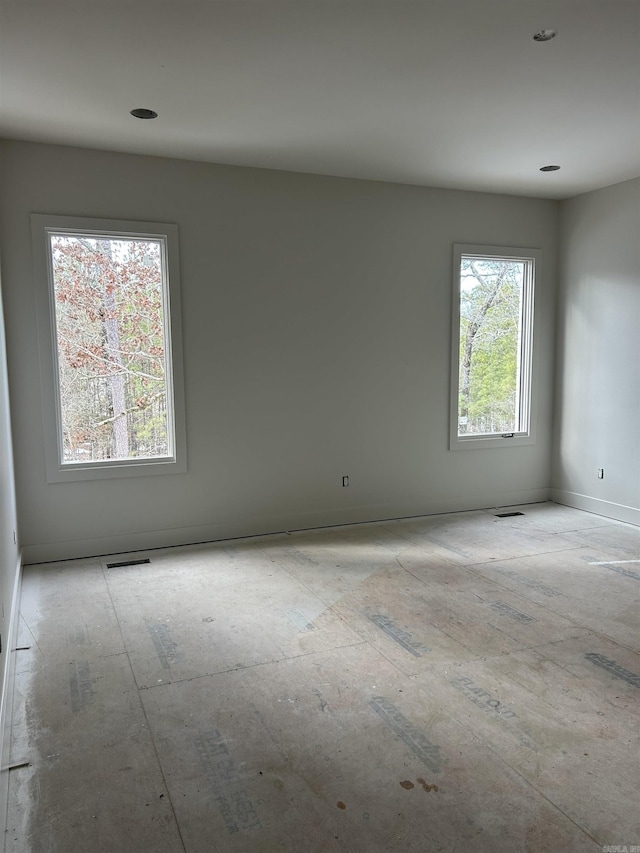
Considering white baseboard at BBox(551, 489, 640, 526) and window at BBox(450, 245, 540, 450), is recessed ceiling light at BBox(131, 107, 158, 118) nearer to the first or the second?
window at BBox(450, 245, 540, 450)

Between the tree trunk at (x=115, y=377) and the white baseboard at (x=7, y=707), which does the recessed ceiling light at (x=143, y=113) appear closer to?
the tree trunk at (x=115, y=377)

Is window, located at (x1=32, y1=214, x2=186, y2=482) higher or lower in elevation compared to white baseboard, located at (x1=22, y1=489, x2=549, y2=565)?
higher

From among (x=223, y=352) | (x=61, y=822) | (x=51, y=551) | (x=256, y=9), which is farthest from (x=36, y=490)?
(x=256, y=9)

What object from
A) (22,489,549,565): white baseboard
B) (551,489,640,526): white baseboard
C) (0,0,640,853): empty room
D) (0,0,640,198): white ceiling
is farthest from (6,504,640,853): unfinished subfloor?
(0,0,640,198): white ceiling

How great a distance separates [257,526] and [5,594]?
90.7 inches

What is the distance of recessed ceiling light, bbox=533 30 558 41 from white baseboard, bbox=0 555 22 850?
11.4 ft

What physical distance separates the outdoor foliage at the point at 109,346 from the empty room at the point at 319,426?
0.02m

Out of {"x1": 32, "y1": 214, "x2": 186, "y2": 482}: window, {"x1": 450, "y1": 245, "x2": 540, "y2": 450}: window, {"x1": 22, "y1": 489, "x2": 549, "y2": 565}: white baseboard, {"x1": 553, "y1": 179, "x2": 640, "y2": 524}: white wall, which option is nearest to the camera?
{"x1": 32, "y1": 214, "x2": 186, "y2": 482}: window

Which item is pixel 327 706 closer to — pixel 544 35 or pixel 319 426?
pixel 319 426

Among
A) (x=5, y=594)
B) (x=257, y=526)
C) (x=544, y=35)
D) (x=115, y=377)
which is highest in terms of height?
(x=544, y=35)

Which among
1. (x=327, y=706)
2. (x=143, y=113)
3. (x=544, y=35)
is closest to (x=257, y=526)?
(x=327, y=706)

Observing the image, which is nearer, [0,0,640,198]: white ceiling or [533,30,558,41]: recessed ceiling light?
[0,0,640,198]: white ceiling

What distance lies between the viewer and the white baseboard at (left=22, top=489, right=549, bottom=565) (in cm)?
436

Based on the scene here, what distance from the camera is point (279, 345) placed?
192 inches
